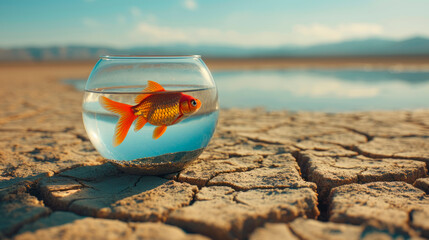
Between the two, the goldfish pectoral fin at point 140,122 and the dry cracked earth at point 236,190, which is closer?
the dry cracked earth at point 236,190

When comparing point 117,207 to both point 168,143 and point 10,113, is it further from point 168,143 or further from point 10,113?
point 10,113

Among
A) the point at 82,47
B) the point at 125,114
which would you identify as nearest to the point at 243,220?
the point at 125,114

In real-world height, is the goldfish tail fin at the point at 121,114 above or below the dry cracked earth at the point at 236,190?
above

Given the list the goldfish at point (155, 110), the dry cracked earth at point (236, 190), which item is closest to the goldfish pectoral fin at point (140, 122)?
the goldfish at point (155, 110)

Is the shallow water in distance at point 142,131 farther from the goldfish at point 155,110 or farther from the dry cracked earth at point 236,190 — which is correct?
the dry cracked earth at point 236,190

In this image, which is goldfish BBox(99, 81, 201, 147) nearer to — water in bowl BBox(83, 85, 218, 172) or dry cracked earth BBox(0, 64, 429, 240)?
water in bowl BBox(83, 85, 218, 172)

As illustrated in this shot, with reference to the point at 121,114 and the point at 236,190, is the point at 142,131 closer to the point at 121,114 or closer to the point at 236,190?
the point at 121,114

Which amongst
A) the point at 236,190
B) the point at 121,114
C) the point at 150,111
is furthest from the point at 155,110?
the point at 236,190
